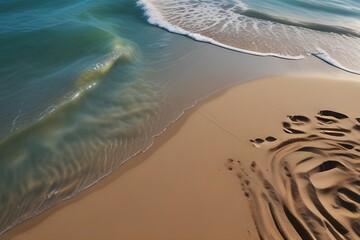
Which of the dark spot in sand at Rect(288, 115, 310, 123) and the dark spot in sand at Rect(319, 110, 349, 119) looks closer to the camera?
the dark spot in sand at Rect(288, 115, 310, 123)

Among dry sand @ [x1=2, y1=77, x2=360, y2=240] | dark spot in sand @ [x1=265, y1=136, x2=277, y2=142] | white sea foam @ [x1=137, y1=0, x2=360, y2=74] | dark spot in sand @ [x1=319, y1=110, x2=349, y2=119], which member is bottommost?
dry sand @ [x1=2, y1=77, x2=360, y2=240]

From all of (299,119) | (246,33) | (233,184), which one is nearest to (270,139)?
(299,119)

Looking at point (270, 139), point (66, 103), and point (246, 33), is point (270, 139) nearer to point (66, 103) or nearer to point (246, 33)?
point (66, 103)

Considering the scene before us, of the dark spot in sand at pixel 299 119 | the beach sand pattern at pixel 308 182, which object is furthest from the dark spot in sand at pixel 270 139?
the dark spot in sand at pixel 299 119

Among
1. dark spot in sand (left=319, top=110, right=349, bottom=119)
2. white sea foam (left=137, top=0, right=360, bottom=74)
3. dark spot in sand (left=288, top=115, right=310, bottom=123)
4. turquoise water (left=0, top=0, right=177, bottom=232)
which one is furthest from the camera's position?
white sea foam (left=137, top=0, right=360, bottom=74)

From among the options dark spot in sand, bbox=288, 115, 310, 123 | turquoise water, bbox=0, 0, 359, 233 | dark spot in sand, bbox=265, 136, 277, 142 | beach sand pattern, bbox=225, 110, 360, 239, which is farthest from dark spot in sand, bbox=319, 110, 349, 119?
turquoise water, bbox=0, 0, 359, 233

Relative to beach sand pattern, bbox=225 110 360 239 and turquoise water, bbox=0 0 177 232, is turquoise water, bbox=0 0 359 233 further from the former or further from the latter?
beach sand pattern, bbox=225 110 360 239
